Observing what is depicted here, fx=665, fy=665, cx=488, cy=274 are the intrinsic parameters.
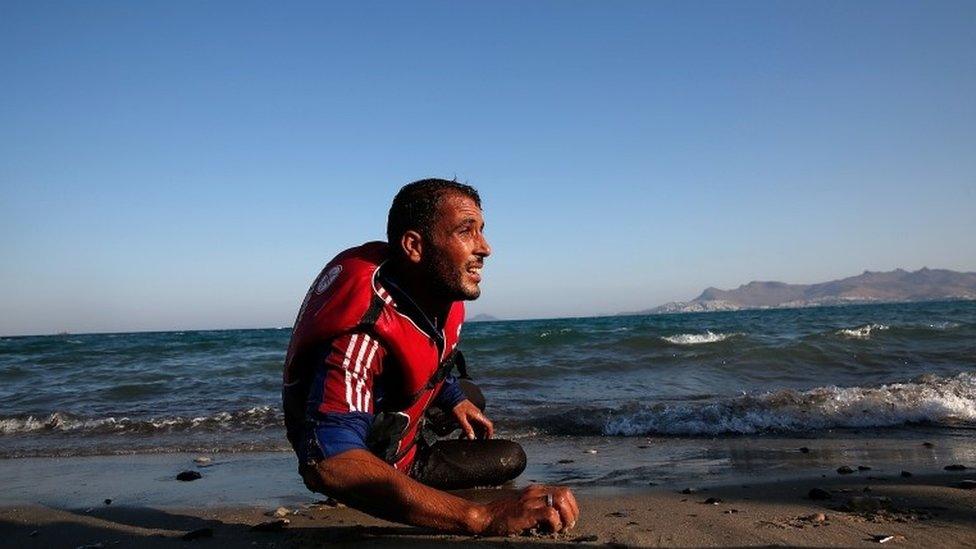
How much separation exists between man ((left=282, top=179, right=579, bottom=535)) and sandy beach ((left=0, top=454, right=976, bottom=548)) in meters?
0.50

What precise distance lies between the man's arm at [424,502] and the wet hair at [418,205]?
2.79 feet

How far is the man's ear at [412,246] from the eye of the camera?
2486mm

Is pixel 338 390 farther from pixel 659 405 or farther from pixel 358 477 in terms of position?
pixel 659 405

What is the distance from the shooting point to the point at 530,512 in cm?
218

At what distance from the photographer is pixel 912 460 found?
4.67 meters

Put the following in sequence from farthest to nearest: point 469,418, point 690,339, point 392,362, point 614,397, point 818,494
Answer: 1. point 690,339
2. point 614,397
3. point 469,418
4. point 818,494
5. point 392,362

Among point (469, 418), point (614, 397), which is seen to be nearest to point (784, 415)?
point (614, 397)

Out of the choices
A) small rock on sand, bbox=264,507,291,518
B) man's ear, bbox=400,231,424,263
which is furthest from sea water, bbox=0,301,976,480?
man's ear, bbox=400,231,424,263

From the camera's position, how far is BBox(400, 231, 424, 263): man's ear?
249 centimetres

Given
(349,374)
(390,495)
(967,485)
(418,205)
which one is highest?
(418,205)

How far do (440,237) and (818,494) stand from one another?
101 inches

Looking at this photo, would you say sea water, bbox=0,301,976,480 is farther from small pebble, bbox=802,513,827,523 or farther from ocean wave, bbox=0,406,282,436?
small pebble, bbox=802,513,827,523

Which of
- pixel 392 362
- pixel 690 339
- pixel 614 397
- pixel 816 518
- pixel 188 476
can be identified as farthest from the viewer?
pixel 690 339

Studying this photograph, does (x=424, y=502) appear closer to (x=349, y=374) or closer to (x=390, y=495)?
(x=390, y=495)
